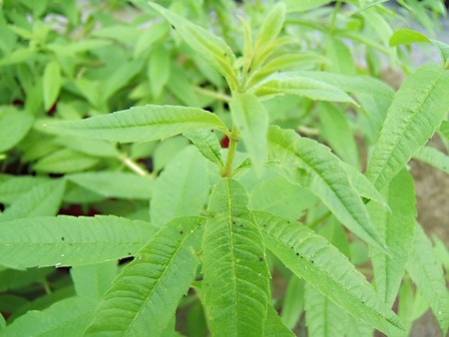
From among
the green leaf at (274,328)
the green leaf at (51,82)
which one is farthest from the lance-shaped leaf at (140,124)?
the green leaf at (51,82)

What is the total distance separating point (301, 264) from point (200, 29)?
261 millimetres

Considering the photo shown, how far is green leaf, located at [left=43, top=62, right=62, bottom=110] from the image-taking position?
1.28m

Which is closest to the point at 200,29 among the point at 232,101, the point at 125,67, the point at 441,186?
the point at 232,101

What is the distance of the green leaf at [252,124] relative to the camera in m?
0.56

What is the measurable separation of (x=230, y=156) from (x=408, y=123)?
0.20 meters

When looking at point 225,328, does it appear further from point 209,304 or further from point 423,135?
point 423,135

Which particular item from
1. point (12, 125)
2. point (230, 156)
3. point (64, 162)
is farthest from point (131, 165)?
point (230, 156)

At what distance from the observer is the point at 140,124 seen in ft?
2.20

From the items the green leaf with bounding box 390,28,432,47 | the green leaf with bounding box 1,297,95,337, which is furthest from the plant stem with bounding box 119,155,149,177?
the green leaf with bounding box 390,28,432,47

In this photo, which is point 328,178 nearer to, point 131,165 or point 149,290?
point 149,290

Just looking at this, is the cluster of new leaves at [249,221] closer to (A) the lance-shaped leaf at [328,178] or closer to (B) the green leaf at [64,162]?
(A) the lance-shaped leaf at [328,178]

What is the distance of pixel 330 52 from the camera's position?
125cm

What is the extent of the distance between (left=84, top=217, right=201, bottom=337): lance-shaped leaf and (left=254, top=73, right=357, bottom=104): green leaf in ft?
0.56

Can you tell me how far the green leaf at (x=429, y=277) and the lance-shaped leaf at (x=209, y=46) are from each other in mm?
393
